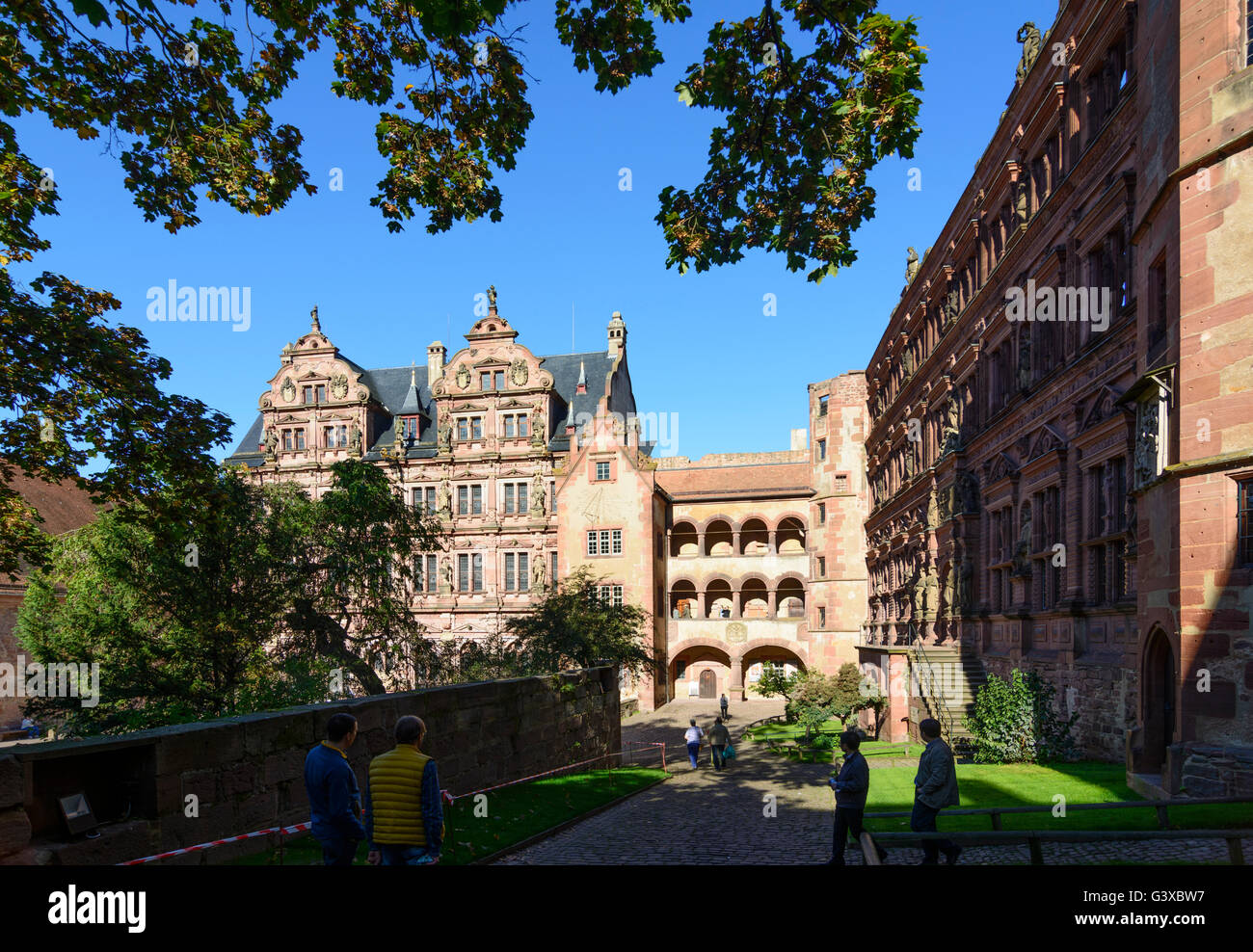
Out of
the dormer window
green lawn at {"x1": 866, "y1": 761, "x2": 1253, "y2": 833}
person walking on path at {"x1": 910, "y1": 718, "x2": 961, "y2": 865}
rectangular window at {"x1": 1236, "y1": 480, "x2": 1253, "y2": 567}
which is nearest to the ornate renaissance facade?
rectangular window at {"x1": 1236, "y1": 480, "x2": 1253, "y2": 567}

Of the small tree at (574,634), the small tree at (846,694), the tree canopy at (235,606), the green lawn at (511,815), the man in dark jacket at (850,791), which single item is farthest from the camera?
the small tree at (846,694)

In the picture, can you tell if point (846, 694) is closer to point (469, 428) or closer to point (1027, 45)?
point (1027, 45)

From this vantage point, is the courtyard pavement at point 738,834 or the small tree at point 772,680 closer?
the courtyard pavement at point 738,834

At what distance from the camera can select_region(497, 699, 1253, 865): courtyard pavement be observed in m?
9.35

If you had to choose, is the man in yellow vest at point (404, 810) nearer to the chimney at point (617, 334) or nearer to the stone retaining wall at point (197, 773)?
the stone retaining wall at point (197, 773)

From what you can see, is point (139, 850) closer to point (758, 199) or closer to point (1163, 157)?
point (758, 199)

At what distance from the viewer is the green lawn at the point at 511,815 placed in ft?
30.0

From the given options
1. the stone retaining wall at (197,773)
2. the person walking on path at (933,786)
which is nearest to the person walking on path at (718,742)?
the stone retaining wall at (197,773)

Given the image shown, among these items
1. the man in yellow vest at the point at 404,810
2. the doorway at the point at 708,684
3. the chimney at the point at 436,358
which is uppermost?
the chimney at the point at 436,358

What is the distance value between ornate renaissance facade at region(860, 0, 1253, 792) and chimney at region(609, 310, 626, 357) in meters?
19.0

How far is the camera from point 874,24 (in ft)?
20.7

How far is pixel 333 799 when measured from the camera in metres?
5.87

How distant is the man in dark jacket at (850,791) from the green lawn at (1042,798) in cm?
85
